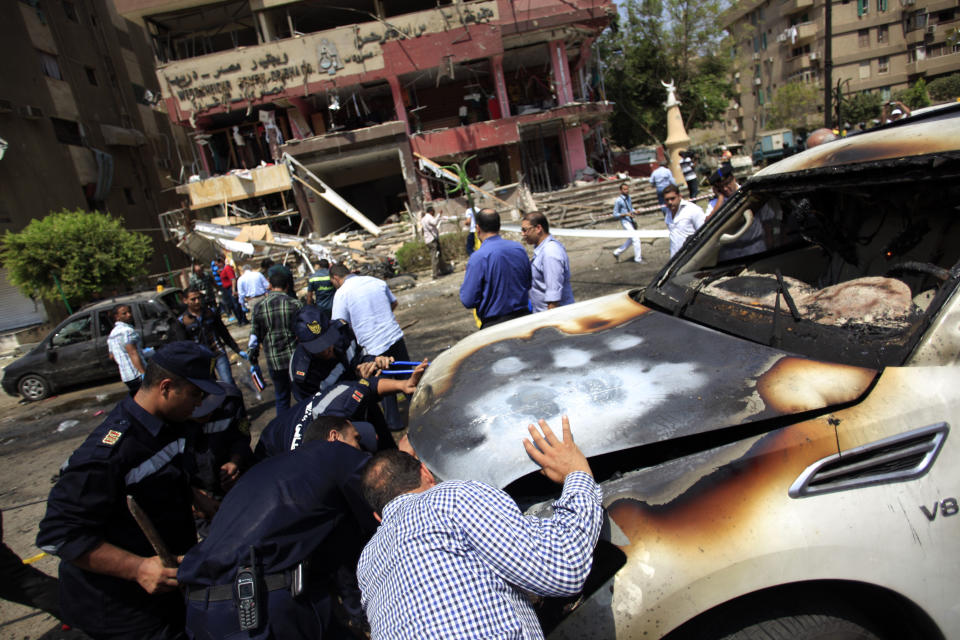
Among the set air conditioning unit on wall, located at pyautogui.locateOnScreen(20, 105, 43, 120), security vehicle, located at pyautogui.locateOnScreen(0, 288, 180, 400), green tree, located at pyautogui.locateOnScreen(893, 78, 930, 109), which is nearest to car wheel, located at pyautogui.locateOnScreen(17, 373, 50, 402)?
security vehicle, located at pyautogui.locateOnScreen(0, 288, 180, 400)

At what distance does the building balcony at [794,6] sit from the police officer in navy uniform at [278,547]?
2458 inches

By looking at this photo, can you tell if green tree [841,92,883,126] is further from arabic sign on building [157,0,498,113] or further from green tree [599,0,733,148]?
arabic sign on building [157,0,498,113]

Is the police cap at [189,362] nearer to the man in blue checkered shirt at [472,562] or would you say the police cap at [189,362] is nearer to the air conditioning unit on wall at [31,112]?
the man in blue checkered shirt at [472,562]

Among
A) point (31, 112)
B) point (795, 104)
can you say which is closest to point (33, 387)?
point (31, 112)

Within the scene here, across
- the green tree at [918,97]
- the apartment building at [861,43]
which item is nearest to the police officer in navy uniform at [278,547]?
the apartment building at [861,43]

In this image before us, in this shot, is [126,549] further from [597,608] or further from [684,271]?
[684,271]

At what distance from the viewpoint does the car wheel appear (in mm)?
10000

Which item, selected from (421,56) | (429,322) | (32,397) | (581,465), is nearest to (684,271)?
(581,465)

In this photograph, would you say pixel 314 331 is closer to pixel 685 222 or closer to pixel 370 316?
pixel 370 316

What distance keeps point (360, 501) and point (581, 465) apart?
0.85 m

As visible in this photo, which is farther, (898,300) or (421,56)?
(421,56)

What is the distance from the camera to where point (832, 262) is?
2.93 metres

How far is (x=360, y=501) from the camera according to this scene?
6.32ft

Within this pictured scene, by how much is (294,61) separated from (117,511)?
26.0 m
